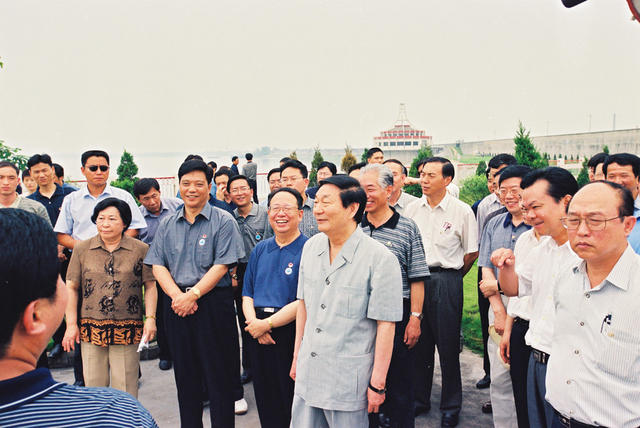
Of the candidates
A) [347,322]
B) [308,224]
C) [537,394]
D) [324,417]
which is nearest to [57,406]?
[347,322]

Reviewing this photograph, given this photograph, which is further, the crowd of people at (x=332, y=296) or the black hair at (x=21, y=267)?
the crowd of people at (x=332, y=296)

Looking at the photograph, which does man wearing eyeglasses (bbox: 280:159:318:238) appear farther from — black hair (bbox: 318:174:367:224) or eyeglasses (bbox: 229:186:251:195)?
black hair (bbox: 318:174:367:224)

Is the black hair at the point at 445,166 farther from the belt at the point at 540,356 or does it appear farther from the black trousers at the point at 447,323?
the belt at the point at 540,356

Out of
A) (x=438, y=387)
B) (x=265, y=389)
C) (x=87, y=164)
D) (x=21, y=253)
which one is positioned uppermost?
(x=87, y=164)

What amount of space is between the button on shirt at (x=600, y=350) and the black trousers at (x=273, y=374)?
1682mm

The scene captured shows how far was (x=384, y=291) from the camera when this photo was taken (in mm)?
2455

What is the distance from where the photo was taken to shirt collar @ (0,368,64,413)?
0.95 meters

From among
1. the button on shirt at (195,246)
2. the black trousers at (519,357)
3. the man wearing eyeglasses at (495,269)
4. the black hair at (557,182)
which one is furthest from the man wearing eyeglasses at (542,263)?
the button on shirt at (195,246)

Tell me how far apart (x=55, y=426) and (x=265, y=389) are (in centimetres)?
245

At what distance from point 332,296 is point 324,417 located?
658 mm

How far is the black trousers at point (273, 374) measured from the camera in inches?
127

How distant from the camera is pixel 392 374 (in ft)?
9.82

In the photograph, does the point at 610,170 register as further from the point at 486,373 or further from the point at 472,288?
the point at 472,288

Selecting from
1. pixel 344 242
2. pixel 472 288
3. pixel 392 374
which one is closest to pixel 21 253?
pixel 344 242
